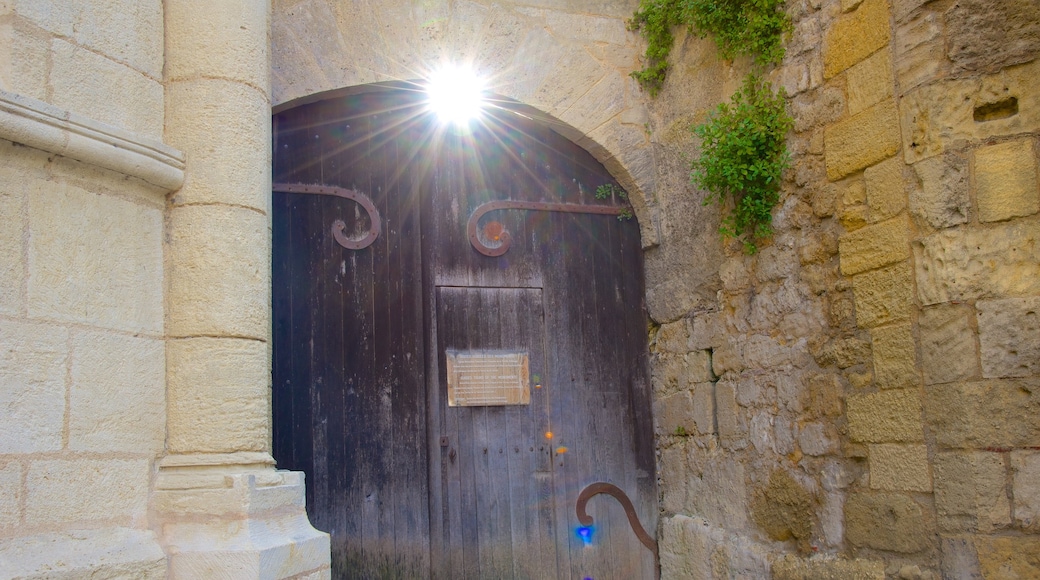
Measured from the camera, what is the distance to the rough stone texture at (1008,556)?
2623 mm

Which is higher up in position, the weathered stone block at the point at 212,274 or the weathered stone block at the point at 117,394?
the weathered stone block at the point at 212,274

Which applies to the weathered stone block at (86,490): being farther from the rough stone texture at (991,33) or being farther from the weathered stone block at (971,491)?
the rough stone texture at (991,33)

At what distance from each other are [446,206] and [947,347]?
2291mm

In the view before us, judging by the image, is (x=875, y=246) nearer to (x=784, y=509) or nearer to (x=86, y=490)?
(x=784, y=509)

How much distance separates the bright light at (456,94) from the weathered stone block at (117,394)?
206 centimetres

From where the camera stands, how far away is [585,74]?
14.3 feet

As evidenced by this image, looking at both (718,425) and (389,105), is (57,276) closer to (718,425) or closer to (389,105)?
(389,105)

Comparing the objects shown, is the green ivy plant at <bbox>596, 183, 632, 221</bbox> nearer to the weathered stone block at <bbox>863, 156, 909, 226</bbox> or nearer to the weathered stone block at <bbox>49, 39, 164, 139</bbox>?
the weathered stone block at <bbox>863, 156, 909, 226</bbox>

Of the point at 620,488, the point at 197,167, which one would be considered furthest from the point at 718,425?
the point at 197,167

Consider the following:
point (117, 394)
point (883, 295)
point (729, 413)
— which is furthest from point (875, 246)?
point (117, 394)

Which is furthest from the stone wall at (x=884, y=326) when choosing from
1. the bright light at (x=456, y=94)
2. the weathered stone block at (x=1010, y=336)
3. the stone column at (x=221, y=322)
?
the stone column at (x=221, y=322)

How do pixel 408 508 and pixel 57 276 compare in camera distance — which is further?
pixel 408 508

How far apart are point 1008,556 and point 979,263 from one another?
3.04 feet

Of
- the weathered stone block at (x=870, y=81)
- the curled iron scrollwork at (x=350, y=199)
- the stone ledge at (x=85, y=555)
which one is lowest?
the stone ledge at (x=85, y=555)
